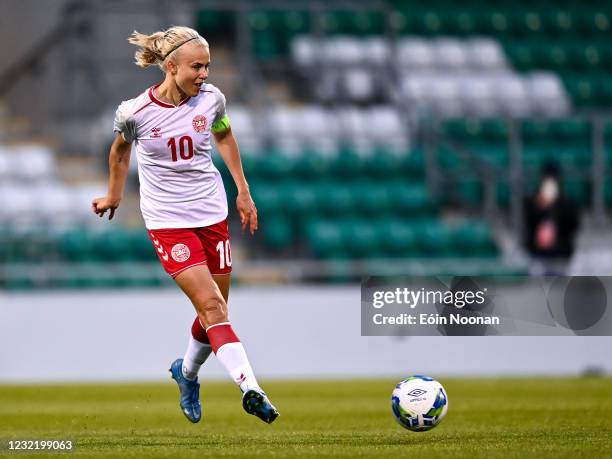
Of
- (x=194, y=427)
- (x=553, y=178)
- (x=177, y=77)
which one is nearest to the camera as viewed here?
(x=177, y=77)

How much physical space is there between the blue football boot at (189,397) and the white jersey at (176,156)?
0.96 meters

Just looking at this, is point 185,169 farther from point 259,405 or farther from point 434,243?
point 434,243

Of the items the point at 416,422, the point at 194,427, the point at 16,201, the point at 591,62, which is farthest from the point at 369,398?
the point at 591,62

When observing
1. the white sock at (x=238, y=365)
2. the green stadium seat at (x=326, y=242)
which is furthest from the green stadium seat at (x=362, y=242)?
the white sock at (x=238, y=365)

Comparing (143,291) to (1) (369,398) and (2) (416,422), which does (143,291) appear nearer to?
(1) (369,398)

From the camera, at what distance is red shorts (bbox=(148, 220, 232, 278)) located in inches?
263

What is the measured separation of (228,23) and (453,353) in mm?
7975

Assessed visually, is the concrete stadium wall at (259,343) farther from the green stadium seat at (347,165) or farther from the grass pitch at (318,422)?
the green stadium seat at (347,165)

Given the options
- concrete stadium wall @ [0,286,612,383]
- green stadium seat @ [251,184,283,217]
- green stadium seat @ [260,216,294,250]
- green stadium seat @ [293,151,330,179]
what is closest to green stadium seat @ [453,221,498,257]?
green stadium seat @ [293,151,330,179]

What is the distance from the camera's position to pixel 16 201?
620 inches

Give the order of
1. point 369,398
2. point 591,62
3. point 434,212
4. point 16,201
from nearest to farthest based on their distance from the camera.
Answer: point 369,398, point 16,201, point 434,212, point 591,62

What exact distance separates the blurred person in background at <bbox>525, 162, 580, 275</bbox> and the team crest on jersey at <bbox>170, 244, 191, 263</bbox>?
711 cm

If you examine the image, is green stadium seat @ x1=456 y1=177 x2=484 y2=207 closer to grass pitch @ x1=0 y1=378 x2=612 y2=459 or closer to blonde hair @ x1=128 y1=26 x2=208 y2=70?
grass pitch @ x1=0 y1=378 x2=612 y2=459

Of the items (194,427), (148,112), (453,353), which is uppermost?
(148,112)
